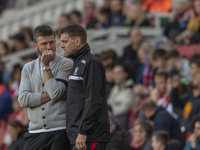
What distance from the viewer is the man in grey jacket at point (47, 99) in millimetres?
4480

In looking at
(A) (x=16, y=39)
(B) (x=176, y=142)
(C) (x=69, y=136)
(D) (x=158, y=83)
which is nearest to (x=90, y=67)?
(C) (x=69, y=136)

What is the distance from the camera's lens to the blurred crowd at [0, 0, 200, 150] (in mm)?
7508

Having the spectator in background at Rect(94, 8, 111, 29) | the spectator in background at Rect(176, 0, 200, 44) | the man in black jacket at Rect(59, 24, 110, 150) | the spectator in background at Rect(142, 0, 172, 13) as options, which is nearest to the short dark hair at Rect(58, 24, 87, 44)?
the man in black jacket at Rect(59, 24, 110, 150)

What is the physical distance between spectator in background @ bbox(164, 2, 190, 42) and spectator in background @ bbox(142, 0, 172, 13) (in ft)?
4.51

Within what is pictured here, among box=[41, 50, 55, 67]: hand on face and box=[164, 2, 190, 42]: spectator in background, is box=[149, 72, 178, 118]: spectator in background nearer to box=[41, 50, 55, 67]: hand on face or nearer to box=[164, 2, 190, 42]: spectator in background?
box=[164, 2, 190, 42]: spectator in background

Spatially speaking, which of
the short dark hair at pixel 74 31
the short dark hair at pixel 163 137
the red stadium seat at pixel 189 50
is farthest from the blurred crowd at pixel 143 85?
the short dark hair at pixel 74 31

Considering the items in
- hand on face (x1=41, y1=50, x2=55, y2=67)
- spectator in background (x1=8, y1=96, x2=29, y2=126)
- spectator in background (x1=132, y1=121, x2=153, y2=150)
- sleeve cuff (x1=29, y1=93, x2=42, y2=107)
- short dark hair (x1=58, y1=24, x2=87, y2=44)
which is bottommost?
spectator in background (x1=8, y1=96, x2=29, y2=126)

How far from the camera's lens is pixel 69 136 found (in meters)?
4.36

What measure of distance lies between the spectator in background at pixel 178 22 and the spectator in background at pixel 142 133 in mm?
3891

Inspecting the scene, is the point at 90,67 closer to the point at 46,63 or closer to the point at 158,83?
the point at 46,63

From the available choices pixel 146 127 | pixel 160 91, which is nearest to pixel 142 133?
pixel 146 127

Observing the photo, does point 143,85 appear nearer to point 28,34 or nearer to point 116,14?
point 116,14

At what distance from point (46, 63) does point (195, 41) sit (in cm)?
605

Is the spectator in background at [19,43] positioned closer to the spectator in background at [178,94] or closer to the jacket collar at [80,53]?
the spectator in background at [178,94]
